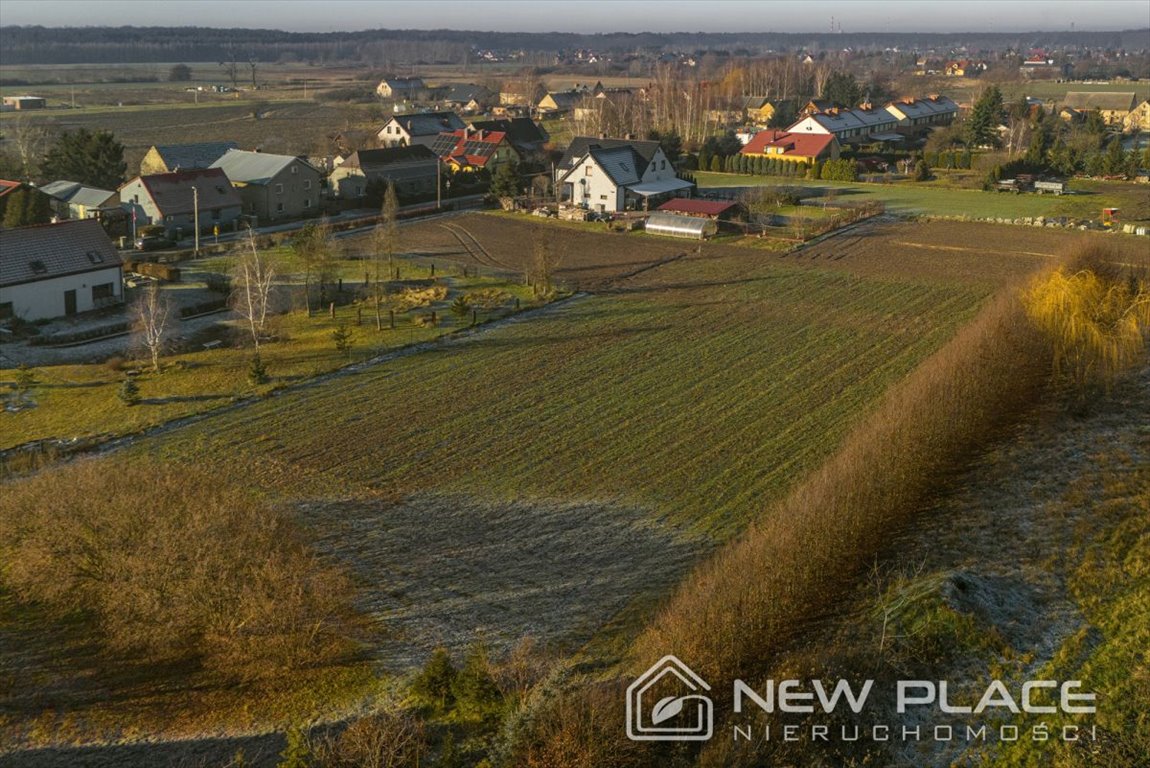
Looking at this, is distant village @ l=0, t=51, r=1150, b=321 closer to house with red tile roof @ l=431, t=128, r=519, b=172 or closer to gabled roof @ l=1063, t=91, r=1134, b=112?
house with red tile roof @ l=431, t=128, r=519, b=172

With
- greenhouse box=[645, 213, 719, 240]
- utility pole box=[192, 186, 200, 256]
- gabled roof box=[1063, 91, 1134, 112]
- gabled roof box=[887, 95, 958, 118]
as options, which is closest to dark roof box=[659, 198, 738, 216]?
greenhouse box=[645, 213, 719, 240]

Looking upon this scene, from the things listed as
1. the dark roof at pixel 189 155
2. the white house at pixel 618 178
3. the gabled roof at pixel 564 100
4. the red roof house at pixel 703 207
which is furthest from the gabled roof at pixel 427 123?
the gabled roof at pixel 564 100

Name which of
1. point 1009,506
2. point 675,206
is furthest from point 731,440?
point 675,206

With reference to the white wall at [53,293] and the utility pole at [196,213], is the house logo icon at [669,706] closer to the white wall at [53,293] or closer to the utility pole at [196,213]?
the white wall at [53,293]

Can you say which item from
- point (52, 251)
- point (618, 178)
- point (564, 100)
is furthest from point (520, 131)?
point (564, 100)

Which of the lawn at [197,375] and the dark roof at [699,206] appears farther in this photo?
the dark roof at [699,206]

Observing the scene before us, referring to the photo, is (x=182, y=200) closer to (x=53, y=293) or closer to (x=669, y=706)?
(x=53, y=293)
